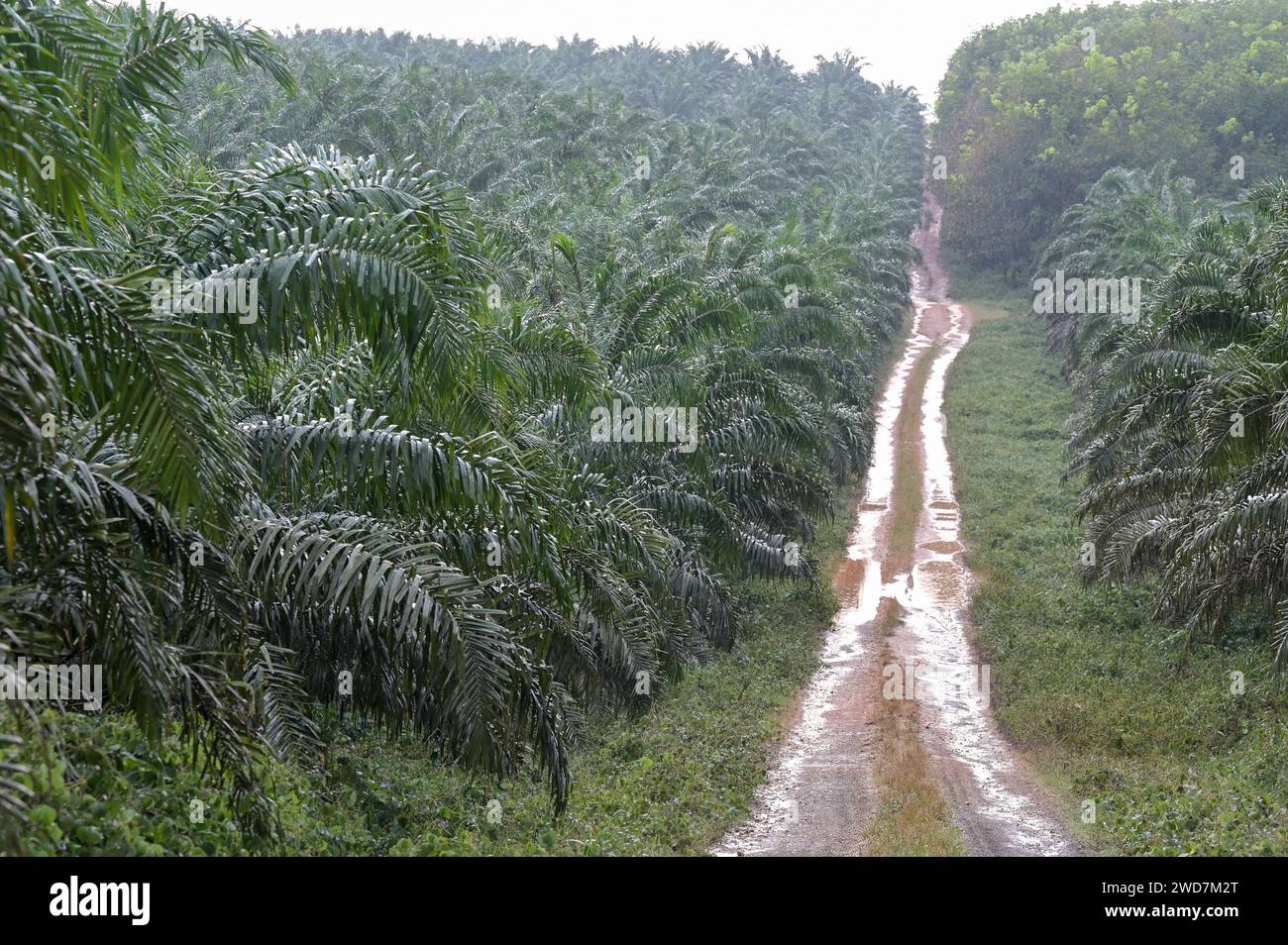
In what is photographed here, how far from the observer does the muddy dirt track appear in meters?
11.9

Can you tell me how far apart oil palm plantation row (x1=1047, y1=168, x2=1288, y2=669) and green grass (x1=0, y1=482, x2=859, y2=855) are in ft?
16.8

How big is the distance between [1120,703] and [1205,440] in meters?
4.96

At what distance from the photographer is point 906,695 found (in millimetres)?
17156

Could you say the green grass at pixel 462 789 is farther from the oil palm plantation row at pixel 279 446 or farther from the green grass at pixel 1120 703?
the green grass at pixel 1120 703

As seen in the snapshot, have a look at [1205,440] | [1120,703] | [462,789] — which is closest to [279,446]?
[462,789]

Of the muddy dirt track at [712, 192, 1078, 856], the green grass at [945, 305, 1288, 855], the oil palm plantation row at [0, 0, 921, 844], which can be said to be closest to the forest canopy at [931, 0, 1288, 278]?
the muddy dirt track at [712, 192, 1078, 856]

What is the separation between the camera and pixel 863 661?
62.6 feet

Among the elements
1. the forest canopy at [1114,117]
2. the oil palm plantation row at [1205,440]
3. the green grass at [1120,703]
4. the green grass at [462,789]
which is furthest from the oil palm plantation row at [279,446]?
the forest canopy at [1114,117]

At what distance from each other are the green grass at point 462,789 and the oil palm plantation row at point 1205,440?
5.13m

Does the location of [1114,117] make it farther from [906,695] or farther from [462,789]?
[462,789]

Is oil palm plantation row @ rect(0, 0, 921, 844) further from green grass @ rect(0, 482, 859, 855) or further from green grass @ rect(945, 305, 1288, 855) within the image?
green grass @ rect(945, 305, 1288, 855)
